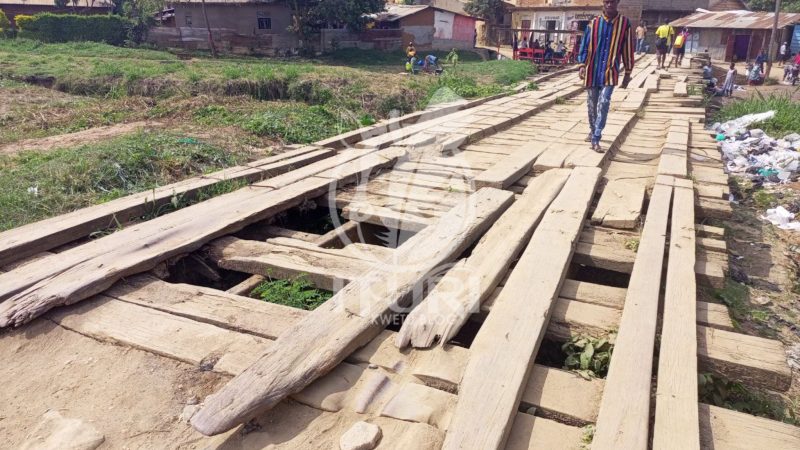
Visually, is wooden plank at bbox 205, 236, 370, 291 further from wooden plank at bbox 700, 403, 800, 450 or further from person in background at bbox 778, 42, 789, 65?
person in background at bbox 778, 42, 789, 65

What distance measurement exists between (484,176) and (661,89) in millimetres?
9072

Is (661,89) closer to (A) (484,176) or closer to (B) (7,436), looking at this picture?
(A) (484,176)

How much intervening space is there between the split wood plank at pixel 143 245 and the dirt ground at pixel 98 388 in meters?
0.19

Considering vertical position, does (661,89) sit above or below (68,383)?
above

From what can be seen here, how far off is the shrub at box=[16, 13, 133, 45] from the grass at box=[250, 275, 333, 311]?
1121 inches

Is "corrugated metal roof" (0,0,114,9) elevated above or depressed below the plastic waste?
above

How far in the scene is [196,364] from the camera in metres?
2.40

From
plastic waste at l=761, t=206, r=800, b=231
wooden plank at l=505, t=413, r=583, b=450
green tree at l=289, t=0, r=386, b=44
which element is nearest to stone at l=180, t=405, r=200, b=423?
wooden plank at l=505, t=413, r=583, b=450

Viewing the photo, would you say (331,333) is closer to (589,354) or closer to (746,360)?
(589,354)

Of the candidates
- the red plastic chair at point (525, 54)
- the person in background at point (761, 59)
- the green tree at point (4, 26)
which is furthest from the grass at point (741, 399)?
the green tree at point (4, 26)

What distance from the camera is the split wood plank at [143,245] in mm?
2807

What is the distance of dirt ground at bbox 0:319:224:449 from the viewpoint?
2.09m

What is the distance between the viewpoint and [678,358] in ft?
7.48

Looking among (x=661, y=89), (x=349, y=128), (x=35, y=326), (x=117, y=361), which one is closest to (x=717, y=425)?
(x=117, y=361)
